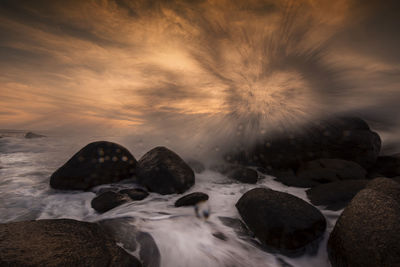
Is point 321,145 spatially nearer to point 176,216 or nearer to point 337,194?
point 337,194

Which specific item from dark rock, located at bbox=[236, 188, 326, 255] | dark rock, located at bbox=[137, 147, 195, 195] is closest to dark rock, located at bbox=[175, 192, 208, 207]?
dark rock, located at bbox=[137, 147, 195, 195]

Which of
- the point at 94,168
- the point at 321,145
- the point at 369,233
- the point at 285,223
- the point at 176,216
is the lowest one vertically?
the point at 176,216

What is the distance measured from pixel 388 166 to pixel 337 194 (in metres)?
3.12

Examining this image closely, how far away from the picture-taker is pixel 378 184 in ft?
7.18

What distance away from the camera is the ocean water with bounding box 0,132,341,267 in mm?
1860

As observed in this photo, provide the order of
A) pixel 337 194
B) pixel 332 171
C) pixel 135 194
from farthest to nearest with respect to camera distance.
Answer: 1. pixel 332 171
2. pixel 135 194
3. pixel 337 194

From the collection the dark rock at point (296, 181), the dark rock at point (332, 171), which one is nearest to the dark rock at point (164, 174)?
the dark rock at point (296, 181)

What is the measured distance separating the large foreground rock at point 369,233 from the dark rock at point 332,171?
5.99ft

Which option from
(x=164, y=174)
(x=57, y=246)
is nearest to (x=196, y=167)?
(x=164, y=174)

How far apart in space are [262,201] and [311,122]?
4.25 m

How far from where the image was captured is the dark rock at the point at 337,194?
2.63m

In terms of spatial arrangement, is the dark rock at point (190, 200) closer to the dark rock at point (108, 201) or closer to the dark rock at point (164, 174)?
the dark rock at point (164, 174)

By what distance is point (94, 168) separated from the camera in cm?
362

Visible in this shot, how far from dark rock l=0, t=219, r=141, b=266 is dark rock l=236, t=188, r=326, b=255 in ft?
4.51
